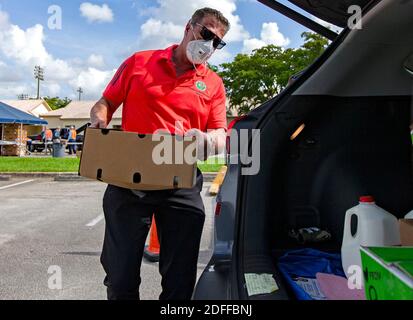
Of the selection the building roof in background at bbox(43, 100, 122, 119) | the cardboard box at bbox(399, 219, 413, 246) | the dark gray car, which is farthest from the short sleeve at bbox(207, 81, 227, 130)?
the building roof in background at bbox(43, 100, 122, 119)

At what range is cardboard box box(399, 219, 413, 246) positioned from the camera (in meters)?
1.65

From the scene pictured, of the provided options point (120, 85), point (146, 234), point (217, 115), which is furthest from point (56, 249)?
point (217, 115)

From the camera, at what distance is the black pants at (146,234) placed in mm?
2080

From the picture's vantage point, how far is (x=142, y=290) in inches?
126

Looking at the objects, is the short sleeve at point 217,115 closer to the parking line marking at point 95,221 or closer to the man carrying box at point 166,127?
the man carrying box at point 166,127

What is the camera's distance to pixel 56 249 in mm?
4332

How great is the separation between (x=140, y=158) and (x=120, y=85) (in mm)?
550

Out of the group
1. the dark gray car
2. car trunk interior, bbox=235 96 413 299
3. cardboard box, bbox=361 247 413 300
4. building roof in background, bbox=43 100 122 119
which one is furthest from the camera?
building roof in background, bbox=43 100 122 119

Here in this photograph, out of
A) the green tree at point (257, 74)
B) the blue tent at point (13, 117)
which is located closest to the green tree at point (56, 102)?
the green tree at point (257, 74)

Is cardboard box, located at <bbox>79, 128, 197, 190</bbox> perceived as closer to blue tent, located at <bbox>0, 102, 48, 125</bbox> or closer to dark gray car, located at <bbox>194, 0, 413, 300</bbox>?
dark gray car, located at <bbox>194, 0, 413, 300</bbox>

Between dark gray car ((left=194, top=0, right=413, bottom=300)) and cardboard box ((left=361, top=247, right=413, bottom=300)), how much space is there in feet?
1.50

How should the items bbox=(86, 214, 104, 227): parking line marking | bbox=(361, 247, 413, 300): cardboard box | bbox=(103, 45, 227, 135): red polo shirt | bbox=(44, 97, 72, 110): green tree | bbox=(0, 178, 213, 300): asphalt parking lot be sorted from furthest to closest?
bbox=(44, 97, 72, 110): green tree < bbox=(86, 214, 104, 227): parking line marking < bbox=(0, 178, 213, 300): asphalt parking lot < bbox=(103, 45, 227, 135): red polo shirt < bbox=(361, 247, 413, 300): cardboard box

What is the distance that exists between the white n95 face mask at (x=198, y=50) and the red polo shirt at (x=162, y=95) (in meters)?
0.09

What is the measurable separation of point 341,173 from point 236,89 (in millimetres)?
30953
